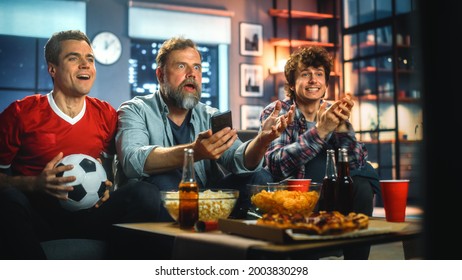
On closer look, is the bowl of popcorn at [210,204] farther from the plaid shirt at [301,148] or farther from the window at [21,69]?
the window at [21,69]

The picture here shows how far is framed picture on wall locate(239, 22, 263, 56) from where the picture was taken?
6.59 metres

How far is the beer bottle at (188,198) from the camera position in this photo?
51.9 inches

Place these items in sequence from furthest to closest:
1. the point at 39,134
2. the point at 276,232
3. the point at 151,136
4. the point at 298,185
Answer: the point at 151,136
the point at 39,134
the point at 298,185
the point at 276,232

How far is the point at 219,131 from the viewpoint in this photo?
1.72m

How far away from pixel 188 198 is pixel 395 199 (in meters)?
0.56

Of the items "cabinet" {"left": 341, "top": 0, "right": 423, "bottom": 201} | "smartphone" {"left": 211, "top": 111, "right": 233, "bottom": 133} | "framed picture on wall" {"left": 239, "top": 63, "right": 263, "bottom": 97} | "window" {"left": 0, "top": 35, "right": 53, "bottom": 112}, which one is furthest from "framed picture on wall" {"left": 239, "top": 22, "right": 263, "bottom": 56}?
"smartphone" {"left": 211, "top": 111, "right": 233, "bottom": 133}

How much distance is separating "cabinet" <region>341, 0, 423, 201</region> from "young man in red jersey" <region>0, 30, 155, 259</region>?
4.29 metres

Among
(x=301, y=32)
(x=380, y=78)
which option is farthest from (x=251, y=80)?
(x=380, y=78)

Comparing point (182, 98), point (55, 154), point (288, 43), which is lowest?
point (55, 154)

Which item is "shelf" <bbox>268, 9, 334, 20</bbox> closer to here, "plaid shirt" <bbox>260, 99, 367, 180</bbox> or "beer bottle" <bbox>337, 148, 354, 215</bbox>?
"plaid shirt" <bbox>260, 99, 367, 180</bbox>

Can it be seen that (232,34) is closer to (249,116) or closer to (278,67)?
(278,67)

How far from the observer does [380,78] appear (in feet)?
→ 19.7

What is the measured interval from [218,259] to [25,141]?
1.05 meters

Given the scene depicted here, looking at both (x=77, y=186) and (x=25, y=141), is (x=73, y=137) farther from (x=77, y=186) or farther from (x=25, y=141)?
(x=77, y=186)
